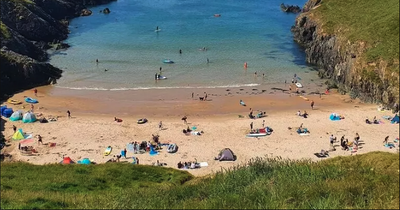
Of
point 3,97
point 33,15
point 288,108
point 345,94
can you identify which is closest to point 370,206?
point 288,108

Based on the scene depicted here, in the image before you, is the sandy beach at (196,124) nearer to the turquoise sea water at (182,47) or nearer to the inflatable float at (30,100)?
the inflatable float at (30,100)

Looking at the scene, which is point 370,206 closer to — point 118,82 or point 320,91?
point 320,91

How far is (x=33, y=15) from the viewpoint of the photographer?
75.9 m

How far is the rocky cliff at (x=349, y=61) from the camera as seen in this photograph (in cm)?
4656

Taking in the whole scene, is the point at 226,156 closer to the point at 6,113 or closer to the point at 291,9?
the point at 6,113

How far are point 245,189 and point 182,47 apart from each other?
59716mm

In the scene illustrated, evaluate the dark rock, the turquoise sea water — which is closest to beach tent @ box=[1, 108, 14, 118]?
the turquoise sea water

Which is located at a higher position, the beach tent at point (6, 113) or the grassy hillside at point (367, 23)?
the grassy hillside at point (367, 23)

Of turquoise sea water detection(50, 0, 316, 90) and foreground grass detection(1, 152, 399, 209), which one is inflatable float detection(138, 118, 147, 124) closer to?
turquoise sea water detection(50, 0, 316, 90)

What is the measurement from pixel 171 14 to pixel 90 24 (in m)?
18.3

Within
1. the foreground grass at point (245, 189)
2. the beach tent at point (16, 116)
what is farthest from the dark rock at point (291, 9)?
the foreground grass at point (245, 189)

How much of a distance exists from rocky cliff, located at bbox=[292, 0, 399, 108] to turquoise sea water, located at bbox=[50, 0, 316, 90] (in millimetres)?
2817

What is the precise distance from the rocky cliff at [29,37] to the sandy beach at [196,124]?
267 centimetres

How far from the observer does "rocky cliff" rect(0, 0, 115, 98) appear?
5372 centimetres
